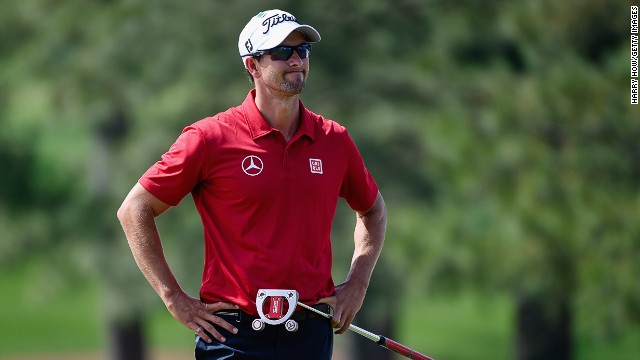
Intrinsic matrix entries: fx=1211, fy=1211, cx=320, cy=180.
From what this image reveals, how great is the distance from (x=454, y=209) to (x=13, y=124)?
21.3 ft

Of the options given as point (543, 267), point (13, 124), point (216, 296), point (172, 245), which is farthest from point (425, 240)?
point (216, 296)

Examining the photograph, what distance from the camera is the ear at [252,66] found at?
418cm

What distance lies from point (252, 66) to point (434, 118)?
380 inches

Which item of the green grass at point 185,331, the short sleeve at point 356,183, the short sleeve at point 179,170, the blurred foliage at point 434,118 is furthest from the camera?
the green grass at point 185,331

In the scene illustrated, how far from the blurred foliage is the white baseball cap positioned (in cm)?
833

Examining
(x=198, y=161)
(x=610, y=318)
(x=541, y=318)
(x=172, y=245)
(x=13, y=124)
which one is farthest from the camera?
(x=13, y=124)

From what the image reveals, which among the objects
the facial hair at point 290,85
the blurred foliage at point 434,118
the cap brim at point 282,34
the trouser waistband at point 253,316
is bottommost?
the trouser waistband at point 253,316

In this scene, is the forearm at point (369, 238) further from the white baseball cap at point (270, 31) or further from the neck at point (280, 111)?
the white baseball cap at point (270, 31)

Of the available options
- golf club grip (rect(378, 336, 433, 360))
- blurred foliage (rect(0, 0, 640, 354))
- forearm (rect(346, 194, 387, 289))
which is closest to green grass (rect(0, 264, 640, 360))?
blurred foliage (rect(0, 0, 640, 354))

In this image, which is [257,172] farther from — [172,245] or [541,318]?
[541,318]

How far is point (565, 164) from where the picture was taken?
12734mm

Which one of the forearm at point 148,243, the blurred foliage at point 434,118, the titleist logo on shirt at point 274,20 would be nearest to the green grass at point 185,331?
the blurred foliage at point 434,118

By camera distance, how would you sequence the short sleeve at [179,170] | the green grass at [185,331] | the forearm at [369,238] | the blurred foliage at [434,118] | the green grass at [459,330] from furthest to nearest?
the green grass at [459,330]
the green grass at [185,331]
the blurred foliage at [434,118]
the forearm at [369,238]
the short sleeve at [179,170]

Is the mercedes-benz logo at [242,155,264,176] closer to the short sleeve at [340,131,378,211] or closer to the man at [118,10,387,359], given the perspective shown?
the man at [118,10,387,359]
